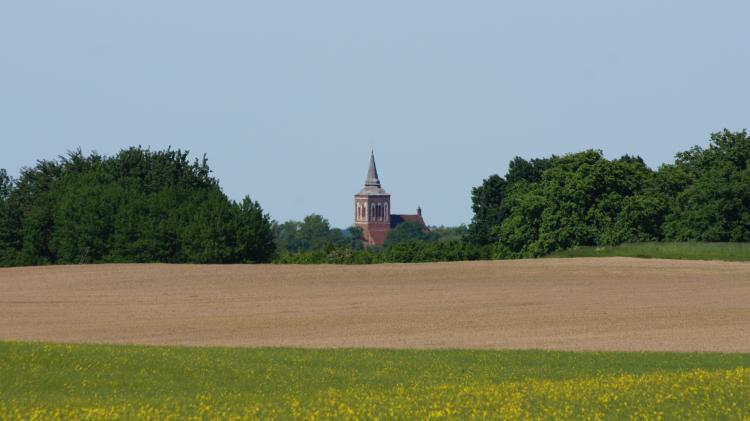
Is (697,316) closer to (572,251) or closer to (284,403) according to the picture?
(284,403)

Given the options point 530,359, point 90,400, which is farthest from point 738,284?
point 90,400

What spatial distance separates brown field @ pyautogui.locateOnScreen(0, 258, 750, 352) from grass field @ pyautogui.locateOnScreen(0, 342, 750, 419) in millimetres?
6672

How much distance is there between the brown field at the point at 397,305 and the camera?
1890 inches

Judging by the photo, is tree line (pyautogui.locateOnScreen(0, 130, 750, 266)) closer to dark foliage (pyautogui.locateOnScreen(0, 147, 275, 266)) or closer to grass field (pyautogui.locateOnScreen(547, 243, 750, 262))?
dark foliage (pyautogui.locateOnScreen(0, 147, 275, 266))

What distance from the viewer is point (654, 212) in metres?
122

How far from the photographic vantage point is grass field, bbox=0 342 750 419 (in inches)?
915

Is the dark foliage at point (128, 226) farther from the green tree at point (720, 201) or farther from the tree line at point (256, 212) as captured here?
the green tree at point (720, 201)

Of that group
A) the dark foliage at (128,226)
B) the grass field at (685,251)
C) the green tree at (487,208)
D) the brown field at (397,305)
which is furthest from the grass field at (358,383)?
the green tree at (487,208)

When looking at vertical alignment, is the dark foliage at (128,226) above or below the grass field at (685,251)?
above

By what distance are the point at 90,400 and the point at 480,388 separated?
8.46 m

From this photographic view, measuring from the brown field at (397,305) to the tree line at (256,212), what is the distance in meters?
16.4

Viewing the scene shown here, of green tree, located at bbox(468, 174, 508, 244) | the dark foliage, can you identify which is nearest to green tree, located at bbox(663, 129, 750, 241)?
green tree, located at bbox(468, 174, 508, 244)

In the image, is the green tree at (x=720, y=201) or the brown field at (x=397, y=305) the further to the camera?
the green tree at (x=720, y=201)

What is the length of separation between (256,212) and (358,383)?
233ft
